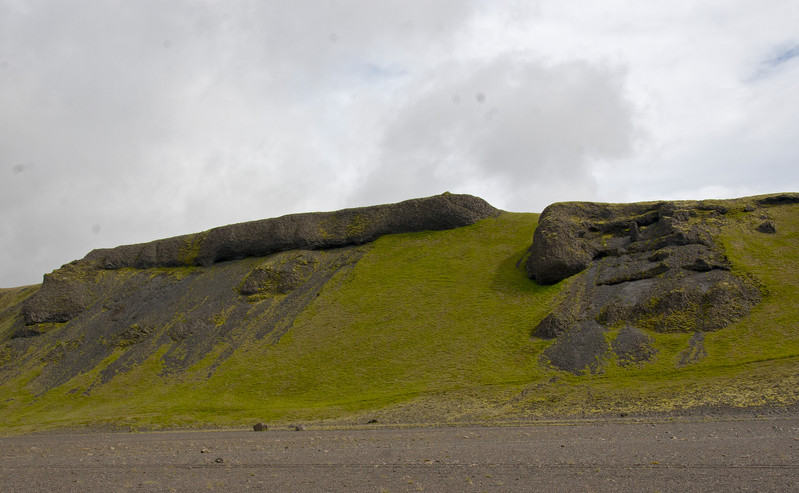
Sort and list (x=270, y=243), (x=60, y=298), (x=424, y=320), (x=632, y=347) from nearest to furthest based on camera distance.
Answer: (x=632, y=347), (x=424, y=320), (x=60, y=298), (x=270, y=243)

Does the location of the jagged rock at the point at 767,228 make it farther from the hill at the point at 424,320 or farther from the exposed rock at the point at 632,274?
the exposed rock at the point at 632,274

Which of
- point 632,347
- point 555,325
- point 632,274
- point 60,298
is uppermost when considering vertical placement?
point 60,298

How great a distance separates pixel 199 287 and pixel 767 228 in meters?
67.2

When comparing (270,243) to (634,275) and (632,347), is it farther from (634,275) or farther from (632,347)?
(632,347)

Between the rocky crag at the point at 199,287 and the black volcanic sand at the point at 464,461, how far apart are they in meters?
36.0

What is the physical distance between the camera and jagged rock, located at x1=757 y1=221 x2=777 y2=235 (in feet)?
191

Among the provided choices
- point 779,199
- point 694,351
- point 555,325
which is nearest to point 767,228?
point 779,199

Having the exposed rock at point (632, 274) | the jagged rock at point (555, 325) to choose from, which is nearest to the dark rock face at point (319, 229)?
the exposed rock at point (632, 274)

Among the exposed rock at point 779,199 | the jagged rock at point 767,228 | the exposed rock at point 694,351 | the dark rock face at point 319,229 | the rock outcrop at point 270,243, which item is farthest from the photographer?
the dark rock face at point 319,229

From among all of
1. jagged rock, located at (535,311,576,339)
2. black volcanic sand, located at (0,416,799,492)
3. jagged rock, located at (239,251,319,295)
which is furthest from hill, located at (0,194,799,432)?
black volcanic sand, located at (0,416,799,492)

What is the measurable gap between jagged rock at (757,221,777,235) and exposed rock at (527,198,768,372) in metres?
3.45

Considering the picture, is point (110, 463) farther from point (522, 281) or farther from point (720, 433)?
point (522, 281)

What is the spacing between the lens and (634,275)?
55594mm

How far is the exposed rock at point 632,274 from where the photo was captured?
47.2 metres
